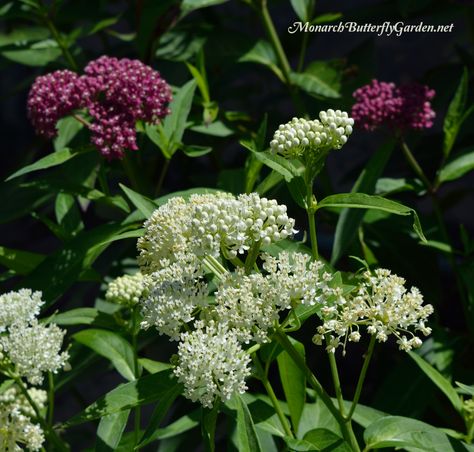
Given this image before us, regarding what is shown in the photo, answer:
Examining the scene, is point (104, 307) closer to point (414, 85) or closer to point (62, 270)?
point (62, 270)

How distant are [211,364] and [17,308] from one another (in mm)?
566

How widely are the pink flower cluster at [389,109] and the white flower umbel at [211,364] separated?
1347mm

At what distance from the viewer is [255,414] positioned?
2.44m

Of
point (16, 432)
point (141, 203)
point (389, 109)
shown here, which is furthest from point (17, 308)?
point (389, 109)

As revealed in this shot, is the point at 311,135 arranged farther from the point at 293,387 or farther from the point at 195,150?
the point at 195,150

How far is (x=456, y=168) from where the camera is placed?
2963mm

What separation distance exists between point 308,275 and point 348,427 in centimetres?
44

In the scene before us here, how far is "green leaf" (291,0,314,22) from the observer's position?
3344 millimetres

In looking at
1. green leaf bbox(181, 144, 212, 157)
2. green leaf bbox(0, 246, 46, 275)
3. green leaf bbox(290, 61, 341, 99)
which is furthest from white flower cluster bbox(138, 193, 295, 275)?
green leaf bbox(290, 61, 341, 99)

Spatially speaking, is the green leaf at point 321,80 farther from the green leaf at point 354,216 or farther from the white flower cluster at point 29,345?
the white flower cluster at point 29,345

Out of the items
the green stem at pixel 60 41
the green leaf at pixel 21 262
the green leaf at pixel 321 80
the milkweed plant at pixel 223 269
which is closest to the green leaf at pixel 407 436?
the milkweed plant at pixel 223 269

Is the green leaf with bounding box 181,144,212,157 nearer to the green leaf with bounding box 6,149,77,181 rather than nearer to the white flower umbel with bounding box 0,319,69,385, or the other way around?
the green leaf with bounding box 6,149,77,181

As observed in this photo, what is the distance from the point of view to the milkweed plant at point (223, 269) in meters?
1.90

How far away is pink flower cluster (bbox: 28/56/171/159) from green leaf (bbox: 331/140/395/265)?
24.9 inches
